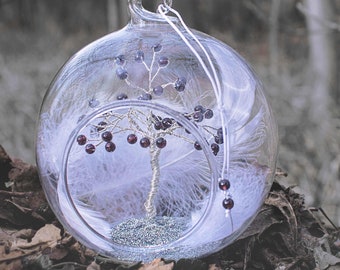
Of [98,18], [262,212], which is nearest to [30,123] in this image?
[262,212]

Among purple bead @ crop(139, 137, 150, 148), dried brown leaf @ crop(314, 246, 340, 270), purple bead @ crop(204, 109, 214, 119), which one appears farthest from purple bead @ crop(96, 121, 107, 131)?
dried brown leaf @ crop(314, 246, 340, 270)

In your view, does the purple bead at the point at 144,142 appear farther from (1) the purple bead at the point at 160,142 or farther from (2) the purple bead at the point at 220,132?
(2) the purple bead at the point at 220,132

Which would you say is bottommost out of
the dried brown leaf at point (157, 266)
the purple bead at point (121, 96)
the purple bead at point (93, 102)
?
the dried brown leaf at point (157, 266)

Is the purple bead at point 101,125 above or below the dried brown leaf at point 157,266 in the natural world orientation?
above

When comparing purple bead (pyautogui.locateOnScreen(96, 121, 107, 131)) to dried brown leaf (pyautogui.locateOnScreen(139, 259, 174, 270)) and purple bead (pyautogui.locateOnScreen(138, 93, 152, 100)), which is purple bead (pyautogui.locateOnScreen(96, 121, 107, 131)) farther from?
dried brown leaf (pyautogui.locateOnScreen(139, 259, 174, 270))

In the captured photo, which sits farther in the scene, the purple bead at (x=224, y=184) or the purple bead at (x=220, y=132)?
the purple bead at (x=220, y=132)

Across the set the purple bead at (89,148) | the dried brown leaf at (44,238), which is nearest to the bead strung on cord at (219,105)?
the purple bead at (89,148)

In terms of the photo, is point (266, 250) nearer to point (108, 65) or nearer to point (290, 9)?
point (108, 65)
